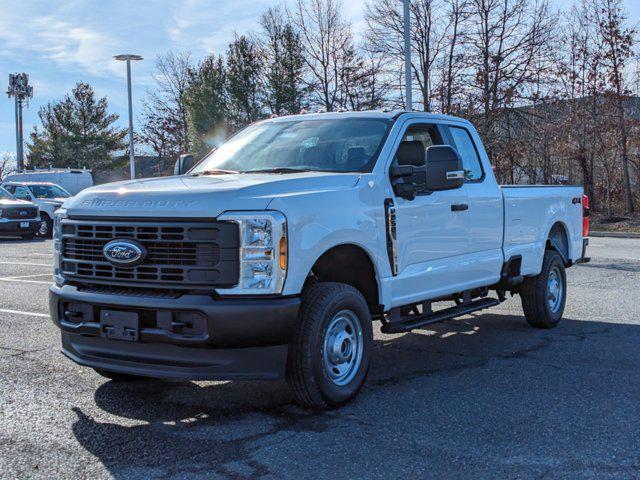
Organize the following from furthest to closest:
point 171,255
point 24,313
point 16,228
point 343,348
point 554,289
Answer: point 16,228, point 24,313, point 554,289, point 343,348, point 171,255

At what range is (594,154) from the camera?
2873cm

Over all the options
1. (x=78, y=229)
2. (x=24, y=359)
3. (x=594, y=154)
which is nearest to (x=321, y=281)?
(x=78, y=229)

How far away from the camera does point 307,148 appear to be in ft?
19.6

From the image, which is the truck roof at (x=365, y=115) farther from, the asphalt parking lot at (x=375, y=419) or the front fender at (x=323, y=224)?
the asphalt parking lot at (x=375, y=419)

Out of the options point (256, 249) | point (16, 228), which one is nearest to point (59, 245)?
point (256, 249)

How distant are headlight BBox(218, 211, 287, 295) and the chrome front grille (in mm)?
41

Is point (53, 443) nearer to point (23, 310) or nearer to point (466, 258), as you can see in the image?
point (466, 258)

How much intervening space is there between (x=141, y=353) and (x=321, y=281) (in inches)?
50.3

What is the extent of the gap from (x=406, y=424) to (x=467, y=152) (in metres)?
3.25

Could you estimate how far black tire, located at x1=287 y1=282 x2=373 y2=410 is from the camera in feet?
15.2

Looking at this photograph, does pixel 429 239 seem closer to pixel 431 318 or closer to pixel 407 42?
pixel 431 318

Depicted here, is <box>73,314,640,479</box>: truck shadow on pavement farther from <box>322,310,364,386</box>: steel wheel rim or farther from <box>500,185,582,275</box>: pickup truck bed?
<box>500,185,582,275</box>: pickup truck bed

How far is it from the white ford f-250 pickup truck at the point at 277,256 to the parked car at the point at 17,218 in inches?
725

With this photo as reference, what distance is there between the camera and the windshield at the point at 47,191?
26.8 m
